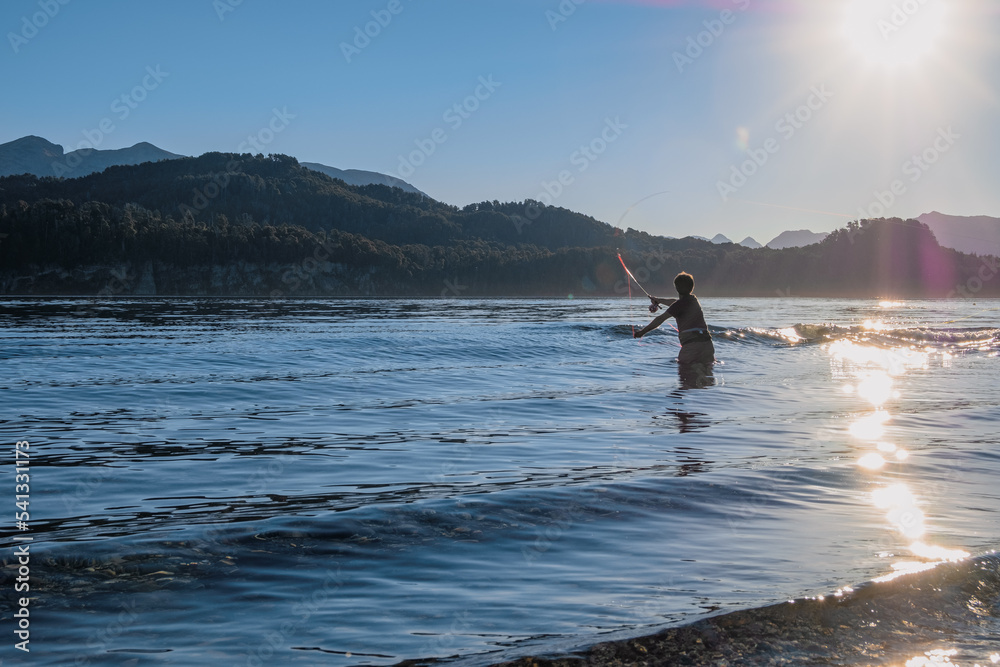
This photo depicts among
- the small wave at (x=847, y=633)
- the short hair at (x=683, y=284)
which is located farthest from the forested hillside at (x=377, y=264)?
the small wave at (x=847, y=633)

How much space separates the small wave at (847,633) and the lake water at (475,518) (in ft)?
0.07

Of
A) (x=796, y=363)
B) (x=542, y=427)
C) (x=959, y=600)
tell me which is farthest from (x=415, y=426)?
(x=796, y=363)

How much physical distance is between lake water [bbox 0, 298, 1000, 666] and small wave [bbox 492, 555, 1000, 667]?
0.9 inches

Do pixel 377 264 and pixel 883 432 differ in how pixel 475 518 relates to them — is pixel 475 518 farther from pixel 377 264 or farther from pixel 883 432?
pixel 377 264

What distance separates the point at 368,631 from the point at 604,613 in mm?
1254

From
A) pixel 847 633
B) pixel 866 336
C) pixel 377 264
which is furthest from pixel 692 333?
pixel 377 264

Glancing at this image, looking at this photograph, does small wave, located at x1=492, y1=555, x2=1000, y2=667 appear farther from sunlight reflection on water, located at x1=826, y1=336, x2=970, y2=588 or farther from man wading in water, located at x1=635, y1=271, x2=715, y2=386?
man wading in water, located at x1=635, y1=271, x2=715, y2=386

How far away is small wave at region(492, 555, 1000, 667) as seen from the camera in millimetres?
3461

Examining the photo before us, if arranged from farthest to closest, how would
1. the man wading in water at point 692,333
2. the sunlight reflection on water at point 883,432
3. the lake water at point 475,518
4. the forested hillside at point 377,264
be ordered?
the forested hillside at point 377,264
the man wading in water at point 692,333
the sunlight reflection on water at point 883,432
the lake water at point 475,518

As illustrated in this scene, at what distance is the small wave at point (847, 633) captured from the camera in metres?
3.46

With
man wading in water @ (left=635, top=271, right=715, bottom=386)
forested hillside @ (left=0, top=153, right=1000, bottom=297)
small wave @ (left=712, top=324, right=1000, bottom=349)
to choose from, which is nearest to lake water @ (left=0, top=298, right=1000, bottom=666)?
man wading in water @ (left=635, top=271, right=715, bottom=386)

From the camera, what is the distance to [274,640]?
3.83m

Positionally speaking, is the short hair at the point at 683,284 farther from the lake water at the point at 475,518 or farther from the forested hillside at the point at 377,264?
the forested hillside at the point at 377,264

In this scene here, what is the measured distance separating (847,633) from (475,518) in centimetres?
301
